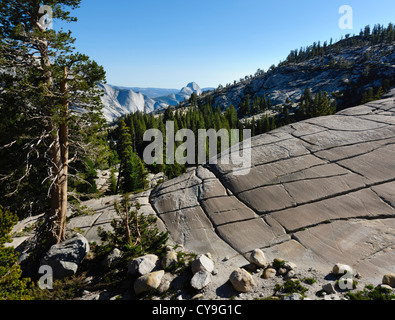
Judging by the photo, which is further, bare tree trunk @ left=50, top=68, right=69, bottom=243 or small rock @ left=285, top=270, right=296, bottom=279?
bare tree trunk @ left=50, top=68, right=69, bottom=243

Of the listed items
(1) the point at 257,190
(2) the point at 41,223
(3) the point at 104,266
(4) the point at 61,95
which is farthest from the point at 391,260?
(2) the point at 41,223

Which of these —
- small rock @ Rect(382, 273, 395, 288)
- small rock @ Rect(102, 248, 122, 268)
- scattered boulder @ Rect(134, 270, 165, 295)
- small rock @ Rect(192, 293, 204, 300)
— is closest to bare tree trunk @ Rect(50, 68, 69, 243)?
small rock @ Rect(102, 248, 122, 268)

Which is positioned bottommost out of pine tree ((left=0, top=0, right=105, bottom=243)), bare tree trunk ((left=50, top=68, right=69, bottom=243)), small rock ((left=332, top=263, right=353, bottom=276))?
small rock ((left=332, top=263, right=353, bottom=276))

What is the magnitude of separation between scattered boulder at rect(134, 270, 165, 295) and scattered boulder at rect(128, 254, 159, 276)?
1.52 ft

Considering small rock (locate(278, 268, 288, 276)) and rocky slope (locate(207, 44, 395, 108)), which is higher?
rocky slope (locate(207, 44, 395, 108))

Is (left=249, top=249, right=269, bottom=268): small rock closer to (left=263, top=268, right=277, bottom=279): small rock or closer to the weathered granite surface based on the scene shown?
(left=263, top=268, right=277, bottom=279): small rock

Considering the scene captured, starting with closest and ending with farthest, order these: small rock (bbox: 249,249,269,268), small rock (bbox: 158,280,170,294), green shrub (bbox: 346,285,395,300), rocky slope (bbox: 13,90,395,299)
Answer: green shrub (bbox: 346,285,395,300), small rock (bbox: 158,280,170,294), rocky slope (bbox: 13,90,395,299), small rock (bbox: 249,249,269,268)

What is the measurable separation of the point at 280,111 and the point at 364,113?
103 metres

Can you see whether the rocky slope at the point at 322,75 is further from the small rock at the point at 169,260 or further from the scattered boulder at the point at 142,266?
the scattered boulder at the point at 142,266

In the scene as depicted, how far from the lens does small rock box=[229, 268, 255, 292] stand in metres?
7.77

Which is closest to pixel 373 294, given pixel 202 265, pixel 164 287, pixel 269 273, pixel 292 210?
pixel 269 273

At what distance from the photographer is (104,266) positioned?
10383mm

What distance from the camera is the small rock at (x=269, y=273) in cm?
838

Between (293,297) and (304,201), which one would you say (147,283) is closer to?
(293,297)
